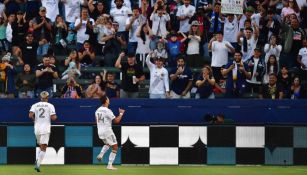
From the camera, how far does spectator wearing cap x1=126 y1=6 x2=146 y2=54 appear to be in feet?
82.9

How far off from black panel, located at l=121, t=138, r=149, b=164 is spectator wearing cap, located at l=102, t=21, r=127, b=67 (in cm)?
495

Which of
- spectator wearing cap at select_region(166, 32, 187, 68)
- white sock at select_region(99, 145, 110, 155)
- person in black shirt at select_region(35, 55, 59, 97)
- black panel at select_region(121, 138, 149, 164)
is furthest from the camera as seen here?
spectator wearing cap at select_region(166, 32, 187, 68)

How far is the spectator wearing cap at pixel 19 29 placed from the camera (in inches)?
994

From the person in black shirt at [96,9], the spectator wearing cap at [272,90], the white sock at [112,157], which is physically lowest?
the white sock at [112,157]

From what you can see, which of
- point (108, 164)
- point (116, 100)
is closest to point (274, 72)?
point (116, 100)

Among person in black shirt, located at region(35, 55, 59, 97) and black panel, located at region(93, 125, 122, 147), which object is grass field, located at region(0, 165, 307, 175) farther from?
person in black shirt, located at region(35, 55, 59, 97)

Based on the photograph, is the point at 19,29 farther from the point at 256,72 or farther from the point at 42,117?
the point at 256,72

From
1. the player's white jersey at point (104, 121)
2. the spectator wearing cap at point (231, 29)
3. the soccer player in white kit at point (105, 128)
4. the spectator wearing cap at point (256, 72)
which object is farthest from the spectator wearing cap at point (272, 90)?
the player's white jersey at point (104, 121)

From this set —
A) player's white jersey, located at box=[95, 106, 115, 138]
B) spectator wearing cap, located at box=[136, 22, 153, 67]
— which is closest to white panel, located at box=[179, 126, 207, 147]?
player's white jersey, located at box=[95, 106, 115, 138]

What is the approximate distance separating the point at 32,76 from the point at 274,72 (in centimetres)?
689

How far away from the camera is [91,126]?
20.7m

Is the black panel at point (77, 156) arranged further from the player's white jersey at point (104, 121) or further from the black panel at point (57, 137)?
the player's white jersey at point (104, 121)

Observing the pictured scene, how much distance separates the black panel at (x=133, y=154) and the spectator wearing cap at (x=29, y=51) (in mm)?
5193

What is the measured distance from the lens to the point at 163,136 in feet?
67.7
